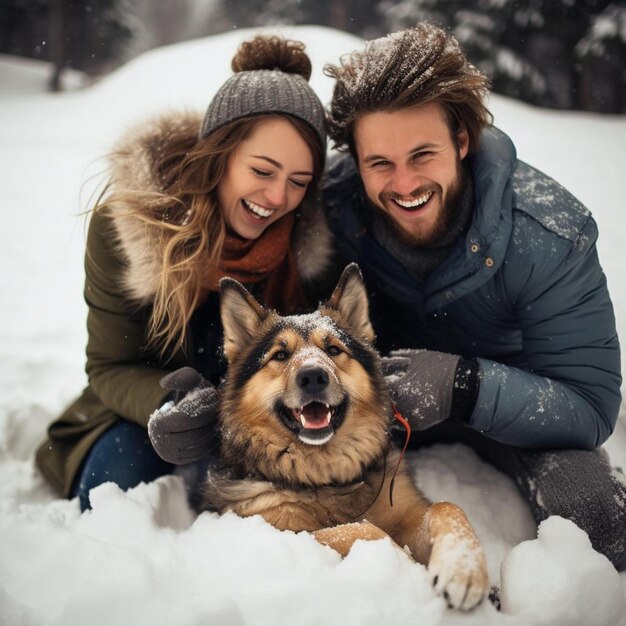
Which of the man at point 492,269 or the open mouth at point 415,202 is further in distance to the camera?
the open mouth at point 415,202

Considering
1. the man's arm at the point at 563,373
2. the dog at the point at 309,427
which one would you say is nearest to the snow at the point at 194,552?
the dog at the point at 309,427

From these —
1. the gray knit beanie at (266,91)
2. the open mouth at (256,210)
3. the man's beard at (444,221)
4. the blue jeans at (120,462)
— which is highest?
Answer: the gray knit beanie at (266,91)

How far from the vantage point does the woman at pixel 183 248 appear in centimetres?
241

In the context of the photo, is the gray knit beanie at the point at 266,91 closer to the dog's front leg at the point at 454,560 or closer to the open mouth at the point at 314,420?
the open mouth at the point at 314,420

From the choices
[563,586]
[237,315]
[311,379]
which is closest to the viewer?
[563,586]

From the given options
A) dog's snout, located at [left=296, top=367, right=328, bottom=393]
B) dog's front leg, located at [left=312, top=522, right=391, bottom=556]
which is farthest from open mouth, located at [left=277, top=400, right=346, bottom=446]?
dog's front leg, located at [left=312, top=522, right=391, bottom=556]

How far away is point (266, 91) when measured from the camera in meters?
2.39

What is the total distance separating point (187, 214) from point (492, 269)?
5.00 feet

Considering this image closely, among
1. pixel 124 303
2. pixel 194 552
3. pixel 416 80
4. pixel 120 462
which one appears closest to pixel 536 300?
pixel 416 80

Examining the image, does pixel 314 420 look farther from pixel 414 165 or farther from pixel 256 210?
pixel 414 165

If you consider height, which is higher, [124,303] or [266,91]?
[266,91]

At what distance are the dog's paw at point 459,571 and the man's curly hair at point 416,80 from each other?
1869 mm

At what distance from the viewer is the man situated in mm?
2213

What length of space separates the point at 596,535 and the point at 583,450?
38 centimetres
